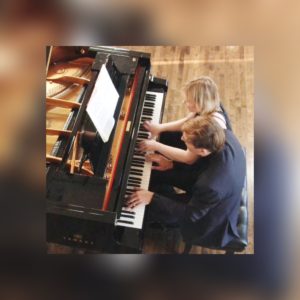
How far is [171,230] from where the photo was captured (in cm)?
172

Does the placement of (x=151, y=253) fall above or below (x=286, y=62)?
below

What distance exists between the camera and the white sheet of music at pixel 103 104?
5.28 ft

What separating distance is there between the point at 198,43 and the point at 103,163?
637 millimetres

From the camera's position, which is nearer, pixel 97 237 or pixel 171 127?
pixel 97 237

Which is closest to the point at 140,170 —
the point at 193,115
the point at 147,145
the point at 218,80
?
the point at 147,145

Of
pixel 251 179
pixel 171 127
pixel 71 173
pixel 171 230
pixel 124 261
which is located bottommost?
pixel 124 261

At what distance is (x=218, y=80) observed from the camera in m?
1.70

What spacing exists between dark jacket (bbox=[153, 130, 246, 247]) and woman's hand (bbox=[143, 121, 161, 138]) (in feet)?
0.83

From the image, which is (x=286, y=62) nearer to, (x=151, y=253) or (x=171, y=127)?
(x=171, y=127)

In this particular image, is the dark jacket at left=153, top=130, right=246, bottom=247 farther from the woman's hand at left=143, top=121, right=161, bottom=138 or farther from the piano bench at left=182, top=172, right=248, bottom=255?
the woman's hand at left=143, top=121, right=161, bottom=138

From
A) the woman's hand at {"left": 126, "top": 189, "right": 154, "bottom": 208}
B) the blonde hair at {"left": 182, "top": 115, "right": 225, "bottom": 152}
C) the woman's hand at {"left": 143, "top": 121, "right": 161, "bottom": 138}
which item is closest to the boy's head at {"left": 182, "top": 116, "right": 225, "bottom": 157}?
the blonde hair at {"left": 182, "top": 115, "right": 225, "bottom": 152}

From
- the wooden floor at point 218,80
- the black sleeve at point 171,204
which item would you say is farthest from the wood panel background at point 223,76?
the black sleeve at point 171,204

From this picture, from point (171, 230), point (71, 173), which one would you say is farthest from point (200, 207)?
point (71, 173)

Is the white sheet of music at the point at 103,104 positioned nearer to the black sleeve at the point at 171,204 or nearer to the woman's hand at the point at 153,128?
the woman's hand at the point at 153,128
